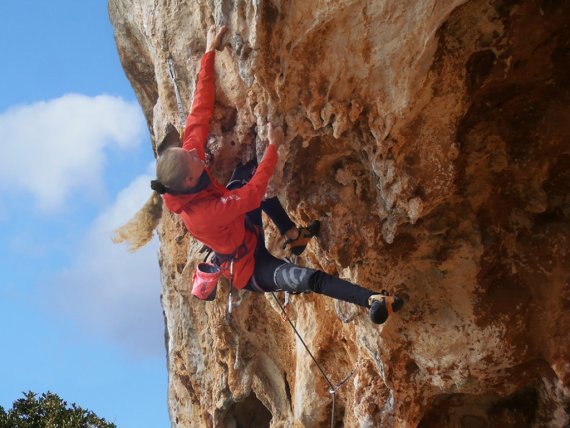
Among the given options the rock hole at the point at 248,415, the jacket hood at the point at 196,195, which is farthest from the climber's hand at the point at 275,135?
the rock hole at the point at 248,415

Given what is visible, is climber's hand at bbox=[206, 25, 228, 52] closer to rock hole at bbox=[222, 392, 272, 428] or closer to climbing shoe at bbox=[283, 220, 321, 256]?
climbing shoe at bbox=[283, 220, 321, 256]

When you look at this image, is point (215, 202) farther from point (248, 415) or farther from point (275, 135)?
point (248, 415)

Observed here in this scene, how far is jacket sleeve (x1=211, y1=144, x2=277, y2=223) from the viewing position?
457 centimetres

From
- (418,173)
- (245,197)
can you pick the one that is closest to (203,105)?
(245,197)

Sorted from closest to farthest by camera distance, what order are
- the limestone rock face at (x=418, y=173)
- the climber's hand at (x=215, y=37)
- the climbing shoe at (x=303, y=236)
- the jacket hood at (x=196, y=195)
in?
the limestone rock face at (x=418, y=173), the jacket hood at (x=196, y=195), the climber's hand at (x=215, y=37), the climbing shoe at (x=303, y=236)

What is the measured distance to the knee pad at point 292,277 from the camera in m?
4.52

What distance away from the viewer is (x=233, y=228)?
4.93m

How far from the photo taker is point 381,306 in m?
4.00

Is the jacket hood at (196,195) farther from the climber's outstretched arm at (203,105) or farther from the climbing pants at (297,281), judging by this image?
the climbing pants at (297,281)

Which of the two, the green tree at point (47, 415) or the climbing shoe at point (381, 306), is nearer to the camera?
the climbing shoe at point (381, 306)

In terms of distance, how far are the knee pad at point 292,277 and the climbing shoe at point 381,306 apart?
55 cm

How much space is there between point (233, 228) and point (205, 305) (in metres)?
3.09

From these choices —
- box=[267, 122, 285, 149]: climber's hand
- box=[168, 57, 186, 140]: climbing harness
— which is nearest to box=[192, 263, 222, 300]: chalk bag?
box=[267, 122, 285, 149]: climber's hand

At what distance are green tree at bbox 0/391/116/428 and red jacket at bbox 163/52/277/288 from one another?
605cm
